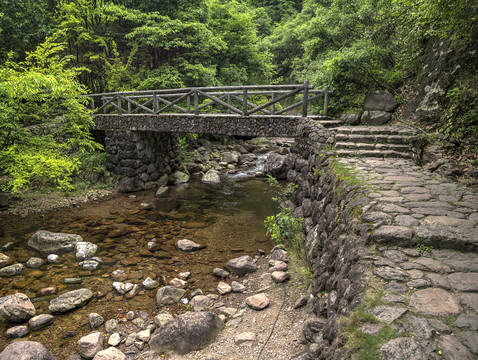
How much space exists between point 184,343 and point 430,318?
9.57ft

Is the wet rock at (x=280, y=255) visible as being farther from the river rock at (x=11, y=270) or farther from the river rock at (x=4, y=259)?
the river rock at (x=4, y=259)

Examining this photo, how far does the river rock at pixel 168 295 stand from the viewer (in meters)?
4.89

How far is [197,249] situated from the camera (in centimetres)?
673

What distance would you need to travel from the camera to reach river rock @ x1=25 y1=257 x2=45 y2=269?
5.98m

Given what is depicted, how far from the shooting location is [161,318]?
4.38 metres

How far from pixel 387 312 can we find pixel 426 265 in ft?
2.52

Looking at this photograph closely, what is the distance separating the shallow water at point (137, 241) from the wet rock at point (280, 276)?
1237mm

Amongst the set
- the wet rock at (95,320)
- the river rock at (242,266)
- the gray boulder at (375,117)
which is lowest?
the wet rock at (95,320)

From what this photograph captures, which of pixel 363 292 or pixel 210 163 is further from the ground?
pixel 363 292

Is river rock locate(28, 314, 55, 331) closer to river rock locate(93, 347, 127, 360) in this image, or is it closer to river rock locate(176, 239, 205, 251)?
Result: river rock locate(93, 347, 127, 360)

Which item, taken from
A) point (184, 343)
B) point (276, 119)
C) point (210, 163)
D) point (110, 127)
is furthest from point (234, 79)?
point (184, 343)

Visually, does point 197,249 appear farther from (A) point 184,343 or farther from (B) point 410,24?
(B) point 410,24

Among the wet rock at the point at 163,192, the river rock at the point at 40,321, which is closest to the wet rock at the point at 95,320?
the river rock at the point at 40,321

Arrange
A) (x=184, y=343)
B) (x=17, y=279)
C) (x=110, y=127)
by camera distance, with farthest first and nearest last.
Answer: (x=110, y=127) → (x=17, y=279) → (x=184, y=343)
